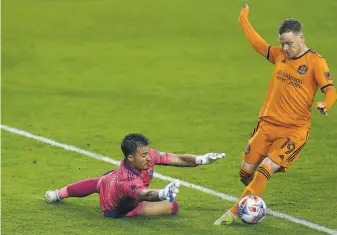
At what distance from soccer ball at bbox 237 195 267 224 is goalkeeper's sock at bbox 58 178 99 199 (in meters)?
1.79

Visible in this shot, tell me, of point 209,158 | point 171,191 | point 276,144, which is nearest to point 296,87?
point 276,144

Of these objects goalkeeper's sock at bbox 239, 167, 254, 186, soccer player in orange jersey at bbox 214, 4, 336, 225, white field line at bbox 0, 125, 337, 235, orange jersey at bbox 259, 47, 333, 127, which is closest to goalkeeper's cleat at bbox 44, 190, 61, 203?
white field line at bbox 0, 125, 337, 235

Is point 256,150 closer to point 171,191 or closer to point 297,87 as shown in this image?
point 297,87

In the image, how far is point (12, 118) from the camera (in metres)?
17.0

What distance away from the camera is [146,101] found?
18094 mm

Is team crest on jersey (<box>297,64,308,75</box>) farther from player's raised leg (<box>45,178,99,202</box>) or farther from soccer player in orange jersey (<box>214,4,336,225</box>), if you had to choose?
player's raised leg (<box>45,178,99,202</box>)

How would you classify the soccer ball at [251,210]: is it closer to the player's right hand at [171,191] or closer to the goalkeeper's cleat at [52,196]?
the player's right hand at [171,191]

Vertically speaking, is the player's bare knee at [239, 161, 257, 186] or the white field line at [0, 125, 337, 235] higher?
the player's bare knee at [239, 161, 257, 186]

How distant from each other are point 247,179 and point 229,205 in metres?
0.43

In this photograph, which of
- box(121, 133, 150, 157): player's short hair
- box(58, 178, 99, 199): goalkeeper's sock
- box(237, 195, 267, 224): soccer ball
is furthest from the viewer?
box(58, 178, 99, 199): goalkeeper's sock

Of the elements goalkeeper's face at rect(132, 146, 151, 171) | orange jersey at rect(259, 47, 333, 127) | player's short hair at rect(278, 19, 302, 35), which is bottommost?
goalkeeper's face at rect(132, 146, 151, 171)

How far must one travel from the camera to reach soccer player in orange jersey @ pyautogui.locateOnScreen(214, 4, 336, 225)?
36.0 ft

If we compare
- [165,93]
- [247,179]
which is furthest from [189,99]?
[247,179]

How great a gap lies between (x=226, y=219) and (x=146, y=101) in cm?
736
